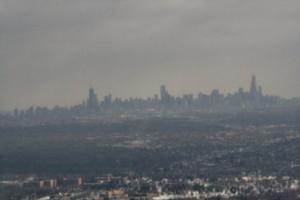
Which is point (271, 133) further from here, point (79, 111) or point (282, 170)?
point (79, 111)

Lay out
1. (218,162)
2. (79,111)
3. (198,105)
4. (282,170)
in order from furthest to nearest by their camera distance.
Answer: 1. (198,105)
2. (79,111)
3. (218,162)
4. (282,170)

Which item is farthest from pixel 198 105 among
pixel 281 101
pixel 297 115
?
pixel 297 115

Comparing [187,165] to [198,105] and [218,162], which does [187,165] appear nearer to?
[218,162]

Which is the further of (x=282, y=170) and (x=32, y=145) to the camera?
(x=32, y=145)

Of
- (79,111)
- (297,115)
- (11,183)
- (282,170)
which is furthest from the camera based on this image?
(79,111)

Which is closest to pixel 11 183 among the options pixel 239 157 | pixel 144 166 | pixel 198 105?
pixel 144 166

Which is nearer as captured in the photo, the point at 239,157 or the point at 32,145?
the point at 239,157

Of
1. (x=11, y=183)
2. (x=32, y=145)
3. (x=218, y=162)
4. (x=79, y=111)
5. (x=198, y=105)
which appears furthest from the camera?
(x=198, y=105)

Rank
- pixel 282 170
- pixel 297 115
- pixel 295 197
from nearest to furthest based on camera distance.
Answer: pixel 295 197, pixel 282 170, pixel 297 115
